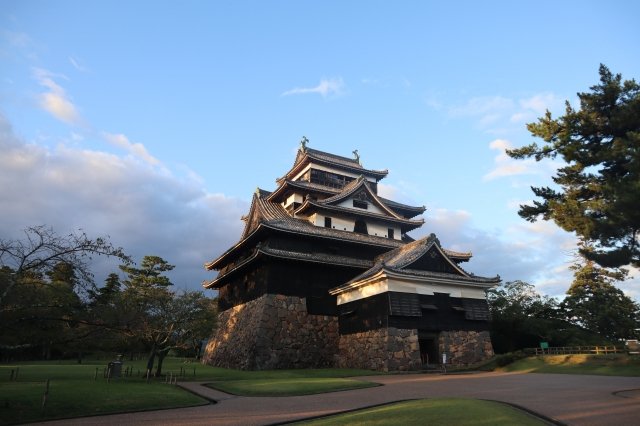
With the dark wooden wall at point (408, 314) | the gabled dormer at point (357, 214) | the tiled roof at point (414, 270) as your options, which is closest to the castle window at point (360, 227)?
the gabled dormer at point (357, 214)

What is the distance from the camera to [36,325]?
1070cm

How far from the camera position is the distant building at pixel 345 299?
76.1 feet

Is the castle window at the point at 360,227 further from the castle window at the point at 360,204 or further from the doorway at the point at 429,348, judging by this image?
the doorway at the point at 429,348

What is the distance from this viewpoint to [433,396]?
1321 centimetres

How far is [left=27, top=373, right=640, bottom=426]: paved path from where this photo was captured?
9.84 meters

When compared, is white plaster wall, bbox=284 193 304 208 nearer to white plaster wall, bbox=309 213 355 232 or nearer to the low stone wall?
white plaster wall, bbox=309 213 355 232

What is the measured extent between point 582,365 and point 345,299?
1325 centimetres

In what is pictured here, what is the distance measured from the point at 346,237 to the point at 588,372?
15.6 meters

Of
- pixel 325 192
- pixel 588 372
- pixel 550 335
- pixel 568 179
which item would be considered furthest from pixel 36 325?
pixel 550 335

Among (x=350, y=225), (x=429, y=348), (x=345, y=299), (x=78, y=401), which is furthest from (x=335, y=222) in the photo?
(x=78, y=401)

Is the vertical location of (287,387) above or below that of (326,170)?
below

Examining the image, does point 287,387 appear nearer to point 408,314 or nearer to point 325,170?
point 408,314

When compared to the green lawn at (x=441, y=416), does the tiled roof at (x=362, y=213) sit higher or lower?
higher

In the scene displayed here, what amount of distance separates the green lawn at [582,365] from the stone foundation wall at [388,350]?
18.6ft
